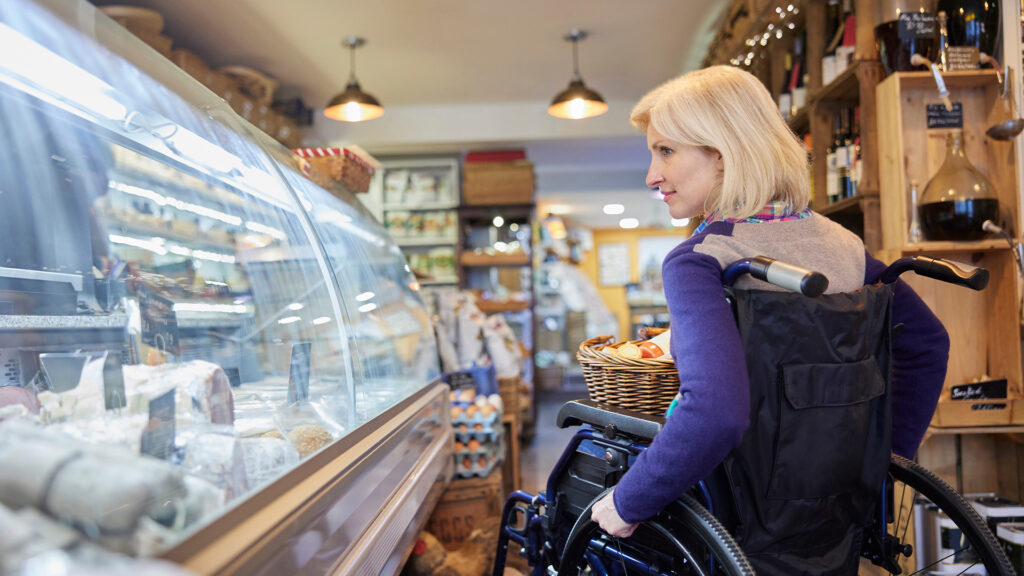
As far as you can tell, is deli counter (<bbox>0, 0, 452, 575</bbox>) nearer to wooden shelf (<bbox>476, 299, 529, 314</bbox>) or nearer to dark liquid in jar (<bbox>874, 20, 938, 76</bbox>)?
dark liquid in jar (<bbox>874, 20, 938, 76</bbox>)

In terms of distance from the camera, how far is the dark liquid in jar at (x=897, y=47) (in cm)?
228

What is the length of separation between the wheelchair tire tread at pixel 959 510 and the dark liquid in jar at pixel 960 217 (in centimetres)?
126

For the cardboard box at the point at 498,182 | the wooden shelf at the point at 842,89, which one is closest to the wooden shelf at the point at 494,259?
the cardboard box at the point at 498,182

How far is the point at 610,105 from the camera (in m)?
6.50

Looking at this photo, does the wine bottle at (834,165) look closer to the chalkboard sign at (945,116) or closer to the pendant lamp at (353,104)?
the chalkboard sign at (945,116)

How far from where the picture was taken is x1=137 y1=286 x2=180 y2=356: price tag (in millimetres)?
1068

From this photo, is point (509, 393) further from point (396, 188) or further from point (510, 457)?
point (396, 188)

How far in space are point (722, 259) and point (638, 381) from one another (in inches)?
13.8

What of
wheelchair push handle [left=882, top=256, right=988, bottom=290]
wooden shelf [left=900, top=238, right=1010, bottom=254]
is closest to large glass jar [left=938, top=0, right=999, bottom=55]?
wooden shelf [left=900, top=238, right=1010, bottom=254]

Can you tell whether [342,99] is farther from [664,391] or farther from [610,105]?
[664,391]

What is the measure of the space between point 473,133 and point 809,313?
5774 millimetres

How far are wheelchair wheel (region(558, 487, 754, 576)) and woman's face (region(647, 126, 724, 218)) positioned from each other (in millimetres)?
558

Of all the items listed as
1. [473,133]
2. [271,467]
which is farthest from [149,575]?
[473,133]

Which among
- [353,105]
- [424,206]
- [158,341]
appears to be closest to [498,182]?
[424,206]
